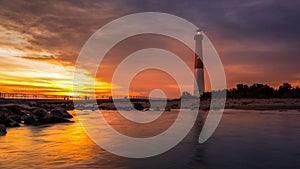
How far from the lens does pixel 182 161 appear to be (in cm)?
845

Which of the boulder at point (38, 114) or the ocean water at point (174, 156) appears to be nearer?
the ocean water at point (174, 156)

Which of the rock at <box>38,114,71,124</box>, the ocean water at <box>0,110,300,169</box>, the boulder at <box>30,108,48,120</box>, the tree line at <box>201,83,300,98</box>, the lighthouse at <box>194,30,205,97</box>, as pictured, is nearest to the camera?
the ocean water at <box>0,110,300,169</box>

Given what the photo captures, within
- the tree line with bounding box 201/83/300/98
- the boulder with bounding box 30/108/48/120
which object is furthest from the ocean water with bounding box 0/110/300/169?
the tree line with bounding box 201/83/300/98

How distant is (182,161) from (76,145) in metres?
5.53

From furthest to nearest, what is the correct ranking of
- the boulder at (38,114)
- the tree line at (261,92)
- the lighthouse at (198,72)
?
1. the lighthouse at (198,72)
2. the tree line at (261,92)
3. the boulder at (38,114)

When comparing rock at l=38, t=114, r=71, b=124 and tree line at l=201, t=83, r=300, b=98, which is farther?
tree line at l=201, t=83, r=300, b=98

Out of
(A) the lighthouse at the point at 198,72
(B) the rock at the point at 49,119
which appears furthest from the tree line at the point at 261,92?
(B) the rock at the point at 49,119

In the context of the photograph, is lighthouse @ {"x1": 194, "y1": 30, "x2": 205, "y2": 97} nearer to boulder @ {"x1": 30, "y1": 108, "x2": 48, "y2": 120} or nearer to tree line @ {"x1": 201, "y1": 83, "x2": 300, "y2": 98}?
tree line @ {"x1": 201, "y1": 83, "x2": 300, "y2": 98}

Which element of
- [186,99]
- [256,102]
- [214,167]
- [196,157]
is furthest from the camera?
[186,99]

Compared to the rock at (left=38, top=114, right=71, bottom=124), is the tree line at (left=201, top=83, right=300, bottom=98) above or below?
Result: above

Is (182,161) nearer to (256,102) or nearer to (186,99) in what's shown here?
(256,102)

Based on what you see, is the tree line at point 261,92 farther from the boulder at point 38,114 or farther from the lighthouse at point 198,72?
the boulder at point 38,114

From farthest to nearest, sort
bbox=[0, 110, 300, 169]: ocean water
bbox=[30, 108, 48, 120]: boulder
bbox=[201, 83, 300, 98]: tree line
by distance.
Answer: bbox=[201, 83, 300, 98]: tree line, bbox=[30, 108, 48, 120]: boulder, bbox=[0, 110, 300, 169]: ocean water

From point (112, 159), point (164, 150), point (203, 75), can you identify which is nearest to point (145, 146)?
point (164, 150)
